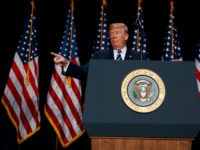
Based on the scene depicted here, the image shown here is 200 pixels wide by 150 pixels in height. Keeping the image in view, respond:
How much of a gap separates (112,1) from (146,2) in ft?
1.99

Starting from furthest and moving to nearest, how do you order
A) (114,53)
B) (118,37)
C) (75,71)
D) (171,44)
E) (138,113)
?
(171,44) < (114,53) < (118,37) < (75,71) < (138,113)

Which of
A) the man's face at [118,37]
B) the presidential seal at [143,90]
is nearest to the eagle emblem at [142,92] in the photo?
the presidential seal at [143,90]

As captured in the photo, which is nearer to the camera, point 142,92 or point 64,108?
point 142,92

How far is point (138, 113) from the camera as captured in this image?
7.68 feet

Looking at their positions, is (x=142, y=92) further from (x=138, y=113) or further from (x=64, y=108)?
(x=64, y=108)

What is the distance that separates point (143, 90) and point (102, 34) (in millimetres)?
3764

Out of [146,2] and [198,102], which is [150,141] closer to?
[198,102]

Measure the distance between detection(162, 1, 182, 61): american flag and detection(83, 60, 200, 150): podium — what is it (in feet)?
12.0

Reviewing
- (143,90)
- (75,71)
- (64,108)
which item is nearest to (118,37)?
(75,71)

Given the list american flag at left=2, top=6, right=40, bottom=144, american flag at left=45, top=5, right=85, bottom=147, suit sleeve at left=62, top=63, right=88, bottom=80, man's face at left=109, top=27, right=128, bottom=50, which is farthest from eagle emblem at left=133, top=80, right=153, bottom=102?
american flag at left=2, top=6, right=40, bottom=144

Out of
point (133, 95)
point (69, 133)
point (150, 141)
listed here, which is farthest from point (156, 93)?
point (69, 133)

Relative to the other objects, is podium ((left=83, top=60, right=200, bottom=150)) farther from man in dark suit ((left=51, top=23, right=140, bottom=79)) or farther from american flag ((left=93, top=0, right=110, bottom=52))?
american flag ((left=93, top=0, right=110, bottom=52))

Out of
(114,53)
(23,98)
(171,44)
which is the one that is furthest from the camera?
(171,44)

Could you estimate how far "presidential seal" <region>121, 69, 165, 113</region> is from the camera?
2.35 meters
